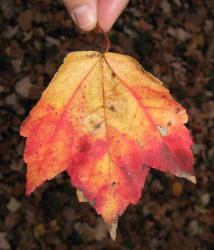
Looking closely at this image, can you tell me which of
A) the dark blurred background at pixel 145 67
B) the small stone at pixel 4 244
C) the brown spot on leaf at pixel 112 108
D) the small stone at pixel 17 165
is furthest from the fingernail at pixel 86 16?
the small stone at pixel 4 244

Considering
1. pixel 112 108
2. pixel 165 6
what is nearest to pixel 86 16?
pixel 112 108

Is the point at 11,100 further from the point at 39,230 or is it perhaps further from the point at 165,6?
the point at 165,6

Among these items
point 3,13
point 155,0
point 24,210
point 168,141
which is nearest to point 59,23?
point 3,13

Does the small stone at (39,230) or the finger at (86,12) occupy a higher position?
the finger at (86,12)

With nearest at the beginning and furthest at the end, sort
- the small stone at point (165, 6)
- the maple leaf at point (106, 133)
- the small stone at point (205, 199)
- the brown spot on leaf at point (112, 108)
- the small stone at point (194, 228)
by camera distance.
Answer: the maple leaf at point (106, 133)
the brown spot on leaf at point (112, 108)
the small stone at point (194, 228)
the small stone at point (205, 199)
the small stone at point (165, 6)

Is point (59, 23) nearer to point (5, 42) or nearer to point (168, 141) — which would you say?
point (5, 42)

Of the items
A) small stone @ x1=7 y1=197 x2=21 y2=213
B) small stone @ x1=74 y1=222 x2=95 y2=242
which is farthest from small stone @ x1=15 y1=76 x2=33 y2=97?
small stone @ x1=74 y1=222 x2=95 y2=242

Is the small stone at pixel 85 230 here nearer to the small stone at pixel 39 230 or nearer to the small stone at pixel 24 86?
the small stone at pixel 39 230
